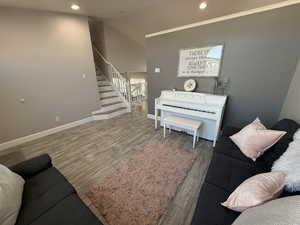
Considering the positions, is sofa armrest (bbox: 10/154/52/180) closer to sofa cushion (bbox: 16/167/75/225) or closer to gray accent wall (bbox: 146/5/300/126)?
sofa cushion (bbox: 16/167/75/225)

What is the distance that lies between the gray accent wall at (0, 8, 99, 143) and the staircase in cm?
80

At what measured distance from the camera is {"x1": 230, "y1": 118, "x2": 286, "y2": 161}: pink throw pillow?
148 centimetres

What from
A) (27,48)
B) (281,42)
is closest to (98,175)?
(27,48)

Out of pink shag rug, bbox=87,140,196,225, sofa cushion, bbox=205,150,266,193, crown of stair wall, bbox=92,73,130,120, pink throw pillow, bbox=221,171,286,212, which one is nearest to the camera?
pink throw pillow, bbox=221,171,286,212

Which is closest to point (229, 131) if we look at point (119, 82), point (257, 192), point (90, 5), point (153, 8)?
point (257, 192)

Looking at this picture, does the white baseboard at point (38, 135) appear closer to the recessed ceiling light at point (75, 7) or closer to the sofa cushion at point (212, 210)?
the recessed ceiling light at point (75, 7)

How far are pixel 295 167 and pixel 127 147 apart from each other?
90.7 inches

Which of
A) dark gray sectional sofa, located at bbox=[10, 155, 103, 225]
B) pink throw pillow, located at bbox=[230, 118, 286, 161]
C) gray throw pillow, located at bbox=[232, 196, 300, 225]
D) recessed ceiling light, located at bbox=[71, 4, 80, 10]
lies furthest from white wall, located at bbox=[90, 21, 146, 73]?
gray throw pillow, located at bbox=[232, 196, 300, 225]

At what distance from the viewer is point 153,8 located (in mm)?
3061

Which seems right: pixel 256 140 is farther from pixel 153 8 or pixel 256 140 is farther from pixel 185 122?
pixel 153 8

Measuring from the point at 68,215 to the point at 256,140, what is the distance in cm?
198

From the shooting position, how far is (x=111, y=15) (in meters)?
3.46

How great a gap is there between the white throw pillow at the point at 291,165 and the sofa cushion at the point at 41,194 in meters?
1.71

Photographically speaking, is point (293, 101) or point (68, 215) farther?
point (293, 101)
